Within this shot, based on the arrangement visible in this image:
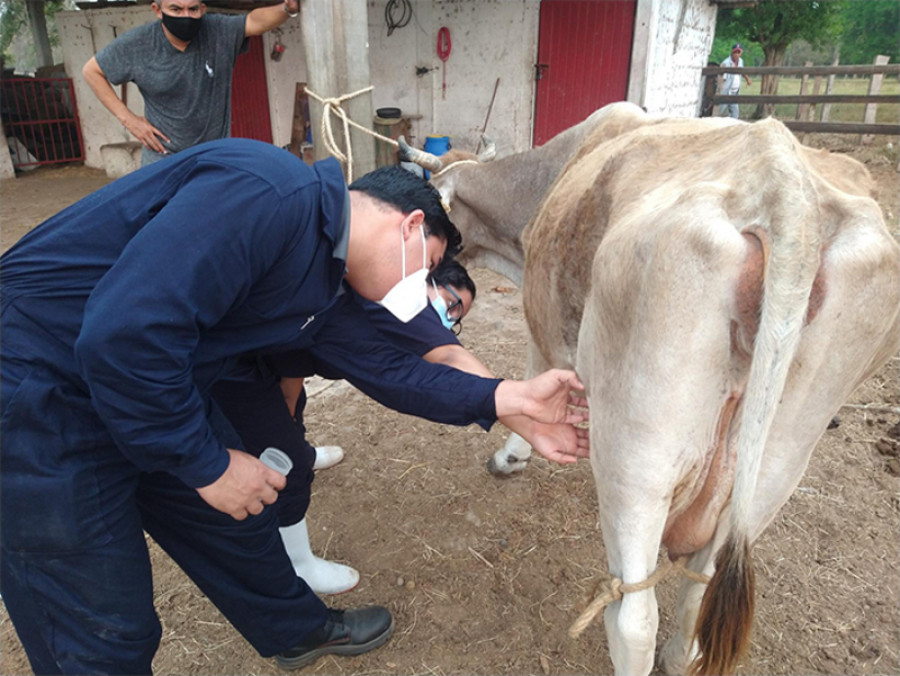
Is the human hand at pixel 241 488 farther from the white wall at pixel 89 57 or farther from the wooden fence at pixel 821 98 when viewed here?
the wooden fence at pixel 821 98

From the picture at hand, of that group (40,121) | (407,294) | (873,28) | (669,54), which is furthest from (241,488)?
(873,28)

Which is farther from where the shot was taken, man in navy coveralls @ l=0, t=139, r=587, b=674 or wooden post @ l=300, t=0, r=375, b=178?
wooden post @ l=300, t=0, r=375, b=178

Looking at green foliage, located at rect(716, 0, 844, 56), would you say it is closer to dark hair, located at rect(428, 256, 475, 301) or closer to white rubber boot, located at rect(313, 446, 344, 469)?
dark hair, located at rect(428, 256, 475, 301)

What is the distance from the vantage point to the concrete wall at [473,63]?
9.76 metres

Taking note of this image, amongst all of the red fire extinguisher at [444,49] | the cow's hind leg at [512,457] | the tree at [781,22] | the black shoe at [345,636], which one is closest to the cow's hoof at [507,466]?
the cow's hind leg at [512,457]

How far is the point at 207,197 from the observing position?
1.40m

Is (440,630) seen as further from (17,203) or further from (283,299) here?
(17,203)

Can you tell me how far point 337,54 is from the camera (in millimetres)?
3840

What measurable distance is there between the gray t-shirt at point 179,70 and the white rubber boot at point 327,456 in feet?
6.40

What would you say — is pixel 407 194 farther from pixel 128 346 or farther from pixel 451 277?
pixel 451 277

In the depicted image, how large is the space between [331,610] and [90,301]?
156 centimetres

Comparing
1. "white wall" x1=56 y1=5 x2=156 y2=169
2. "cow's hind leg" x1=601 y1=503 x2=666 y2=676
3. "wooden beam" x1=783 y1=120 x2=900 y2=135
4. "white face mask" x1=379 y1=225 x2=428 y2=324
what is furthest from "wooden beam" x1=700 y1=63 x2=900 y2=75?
"cow's hind leg" x1=601 y1=503 x2=666 y2=676

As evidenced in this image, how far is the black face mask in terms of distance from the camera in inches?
139

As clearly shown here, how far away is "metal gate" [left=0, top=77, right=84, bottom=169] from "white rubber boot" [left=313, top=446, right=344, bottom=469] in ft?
38.3
